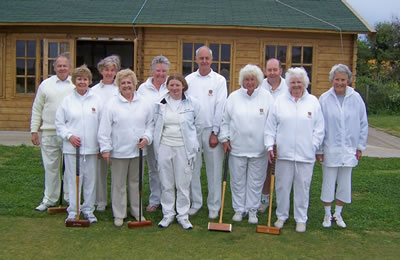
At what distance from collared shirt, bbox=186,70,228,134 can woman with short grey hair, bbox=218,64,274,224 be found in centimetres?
19

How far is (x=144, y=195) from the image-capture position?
20.3ft

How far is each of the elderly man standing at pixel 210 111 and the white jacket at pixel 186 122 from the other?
1.02 feet

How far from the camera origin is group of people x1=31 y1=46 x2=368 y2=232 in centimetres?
474

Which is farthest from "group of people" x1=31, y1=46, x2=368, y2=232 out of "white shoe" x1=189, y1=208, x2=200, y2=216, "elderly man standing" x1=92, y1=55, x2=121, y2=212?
"white shoe" x1=189, y1=208, x2=200, y2=216

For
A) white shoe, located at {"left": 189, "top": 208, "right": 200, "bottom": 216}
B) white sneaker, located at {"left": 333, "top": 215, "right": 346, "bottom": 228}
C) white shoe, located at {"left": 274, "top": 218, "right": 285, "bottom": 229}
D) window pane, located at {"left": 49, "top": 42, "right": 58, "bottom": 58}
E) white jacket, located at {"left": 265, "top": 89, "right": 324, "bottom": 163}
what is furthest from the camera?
window pane, located at {"left": 49, "top": 42, "right": 58, "bottom": 58}

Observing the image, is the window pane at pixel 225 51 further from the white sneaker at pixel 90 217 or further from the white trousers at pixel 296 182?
the white sneaker at pixel 90 217

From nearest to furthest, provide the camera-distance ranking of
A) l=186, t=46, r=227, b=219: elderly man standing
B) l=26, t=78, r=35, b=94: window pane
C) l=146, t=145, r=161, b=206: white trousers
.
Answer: l=186, t=46, r=227, b=219: elderly man standing → l=146, t=145, r=161, b=206: white trousers → l=26, t=78, r=35, b=94: window pane

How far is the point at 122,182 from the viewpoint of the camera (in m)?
4.92

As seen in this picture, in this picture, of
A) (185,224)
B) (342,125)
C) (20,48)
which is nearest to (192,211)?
(185,224)

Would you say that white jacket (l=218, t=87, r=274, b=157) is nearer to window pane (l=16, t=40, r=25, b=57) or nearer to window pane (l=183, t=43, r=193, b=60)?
window pane (l=183, t=43, r=193, b=60)

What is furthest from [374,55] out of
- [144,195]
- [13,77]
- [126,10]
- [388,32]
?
[144,195]

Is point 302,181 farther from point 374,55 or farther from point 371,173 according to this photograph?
point 374,55

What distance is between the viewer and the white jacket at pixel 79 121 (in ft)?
15.7

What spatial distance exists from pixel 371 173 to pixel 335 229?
10.3ft
